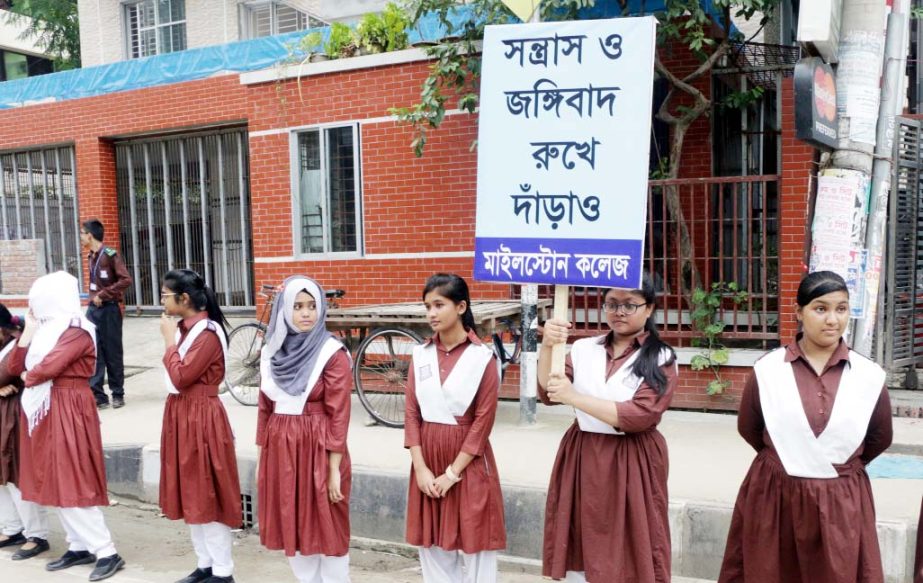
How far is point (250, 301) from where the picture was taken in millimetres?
11578

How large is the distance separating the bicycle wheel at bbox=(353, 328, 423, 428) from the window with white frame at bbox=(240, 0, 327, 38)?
858 centimetres

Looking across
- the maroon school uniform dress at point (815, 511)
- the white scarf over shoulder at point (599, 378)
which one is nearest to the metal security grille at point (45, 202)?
the white scarf over shoulder at point (599, 378)

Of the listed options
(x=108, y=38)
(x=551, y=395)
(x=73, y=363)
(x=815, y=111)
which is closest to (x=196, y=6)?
(x=108, y=38)

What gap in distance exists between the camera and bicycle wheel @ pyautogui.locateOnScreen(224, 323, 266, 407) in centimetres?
823

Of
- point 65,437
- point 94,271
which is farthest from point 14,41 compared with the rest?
point 65,437

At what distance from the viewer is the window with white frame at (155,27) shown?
15.0m

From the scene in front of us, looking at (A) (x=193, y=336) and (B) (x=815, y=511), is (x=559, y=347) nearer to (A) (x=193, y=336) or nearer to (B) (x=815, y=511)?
(B) (x=815, y=511)

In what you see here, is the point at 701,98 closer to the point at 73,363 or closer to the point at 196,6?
the point at 73,363

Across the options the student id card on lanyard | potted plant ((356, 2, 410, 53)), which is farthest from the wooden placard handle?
potted plant ((356, 2, 410, 53))

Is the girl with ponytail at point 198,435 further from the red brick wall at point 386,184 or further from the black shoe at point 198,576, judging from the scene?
the red brick wall at point 386,184

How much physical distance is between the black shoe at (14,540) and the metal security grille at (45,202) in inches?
315

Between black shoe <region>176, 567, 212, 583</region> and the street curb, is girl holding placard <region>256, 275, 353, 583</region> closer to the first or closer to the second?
black shoe <region>176, 567, 212, 583</region>

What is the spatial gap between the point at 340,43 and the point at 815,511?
7.73 meters

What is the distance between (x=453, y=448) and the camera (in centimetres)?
373
